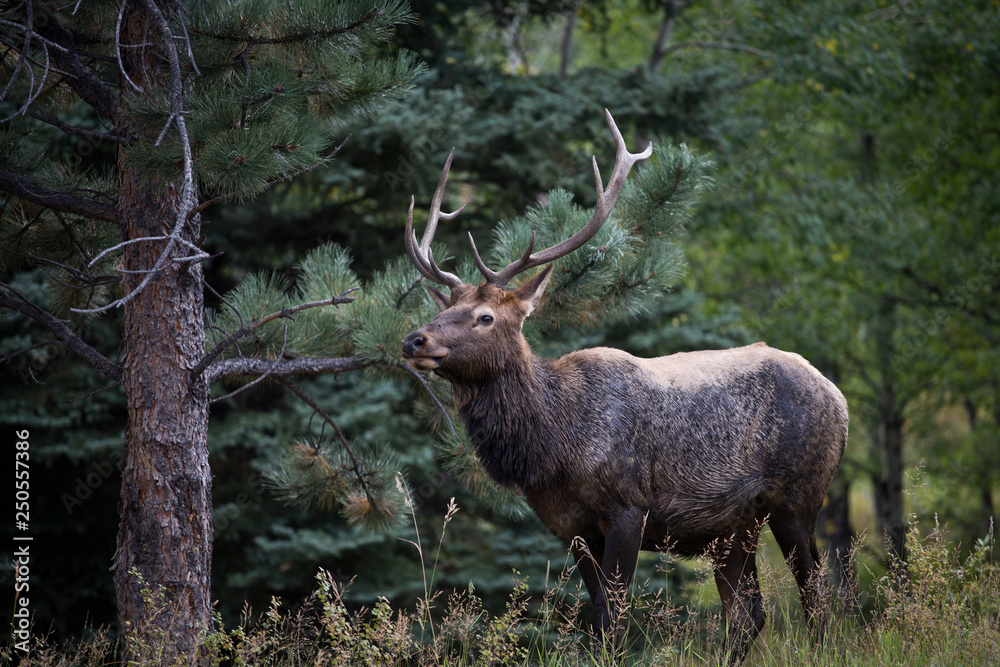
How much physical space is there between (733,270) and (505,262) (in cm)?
1021

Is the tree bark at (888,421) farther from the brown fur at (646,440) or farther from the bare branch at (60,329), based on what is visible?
the bare branch at (60,329)

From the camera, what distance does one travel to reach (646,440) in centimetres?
Answer: 386

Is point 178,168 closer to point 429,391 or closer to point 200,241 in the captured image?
point 200,241

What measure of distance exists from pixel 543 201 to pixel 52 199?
4461 mm

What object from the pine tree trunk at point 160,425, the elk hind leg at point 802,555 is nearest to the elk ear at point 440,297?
the pine tree trunk at point 160,425

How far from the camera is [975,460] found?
11.5m

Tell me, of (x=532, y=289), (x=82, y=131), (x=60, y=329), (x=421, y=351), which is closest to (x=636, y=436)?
(x=532, y=289)

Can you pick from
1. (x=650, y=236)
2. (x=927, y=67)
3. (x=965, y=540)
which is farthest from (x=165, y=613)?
(x=965, y=540)

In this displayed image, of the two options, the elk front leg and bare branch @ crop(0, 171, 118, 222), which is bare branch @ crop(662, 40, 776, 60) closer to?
the elk front leg

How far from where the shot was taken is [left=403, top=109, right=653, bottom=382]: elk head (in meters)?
3.64

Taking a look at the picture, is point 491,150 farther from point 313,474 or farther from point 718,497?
point 718,497

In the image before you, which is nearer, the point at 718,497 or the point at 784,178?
the point at 718,497

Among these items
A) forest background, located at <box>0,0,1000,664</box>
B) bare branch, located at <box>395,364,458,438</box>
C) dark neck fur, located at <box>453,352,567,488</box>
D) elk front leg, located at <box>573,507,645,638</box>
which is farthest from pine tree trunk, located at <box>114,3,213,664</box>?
elk front leg, located at <box>573,507,645,638</box>

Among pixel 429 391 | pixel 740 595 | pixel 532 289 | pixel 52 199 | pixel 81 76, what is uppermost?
pixel 81 76
